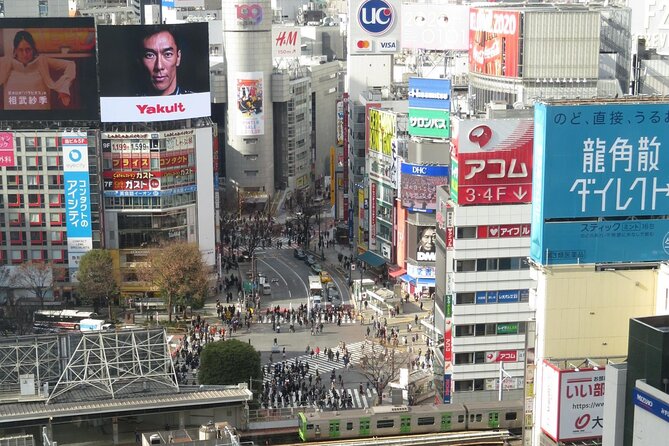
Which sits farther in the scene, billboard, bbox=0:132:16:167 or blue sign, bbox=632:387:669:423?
billboard, bbox=0:132:16:167

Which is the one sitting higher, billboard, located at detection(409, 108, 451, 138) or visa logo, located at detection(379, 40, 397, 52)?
visa logo, located at detection(379, 40, 397, 52)

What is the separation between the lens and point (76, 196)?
8606cm

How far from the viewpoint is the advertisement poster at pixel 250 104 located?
4481 inches

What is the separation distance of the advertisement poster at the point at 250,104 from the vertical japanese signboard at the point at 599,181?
224 ft

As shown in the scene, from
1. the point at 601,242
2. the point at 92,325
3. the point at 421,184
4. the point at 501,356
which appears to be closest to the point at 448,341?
the point at 501,356

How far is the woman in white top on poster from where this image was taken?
85312 millimetres

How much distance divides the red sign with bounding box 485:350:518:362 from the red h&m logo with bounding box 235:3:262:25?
57.5 metres

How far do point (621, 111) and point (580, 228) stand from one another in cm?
385

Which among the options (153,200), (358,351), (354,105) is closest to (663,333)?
(358,351)

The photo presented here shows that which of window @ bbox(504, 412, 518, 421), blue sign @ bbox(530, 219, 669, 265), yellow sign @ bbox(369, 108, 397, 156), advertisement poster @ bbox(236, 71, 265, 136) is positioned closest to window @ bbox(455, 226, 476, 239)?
window @ bbox(504, 412, 518, 421)

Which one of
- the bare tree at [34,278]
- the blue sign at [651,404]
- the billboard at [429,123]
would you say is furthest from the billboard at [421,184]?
the blue sign at [651,404]

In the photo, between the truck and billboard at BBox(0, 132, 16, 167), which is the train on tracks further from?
billboard at BBox(0, 132, 16, 167)

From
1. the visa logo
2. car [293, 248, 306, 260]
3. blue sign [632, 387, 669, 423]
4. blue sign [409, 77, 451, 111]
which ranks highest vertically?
the visa logo

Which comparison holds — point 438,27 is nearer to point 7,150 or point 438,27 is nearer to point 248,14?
point 248,14
